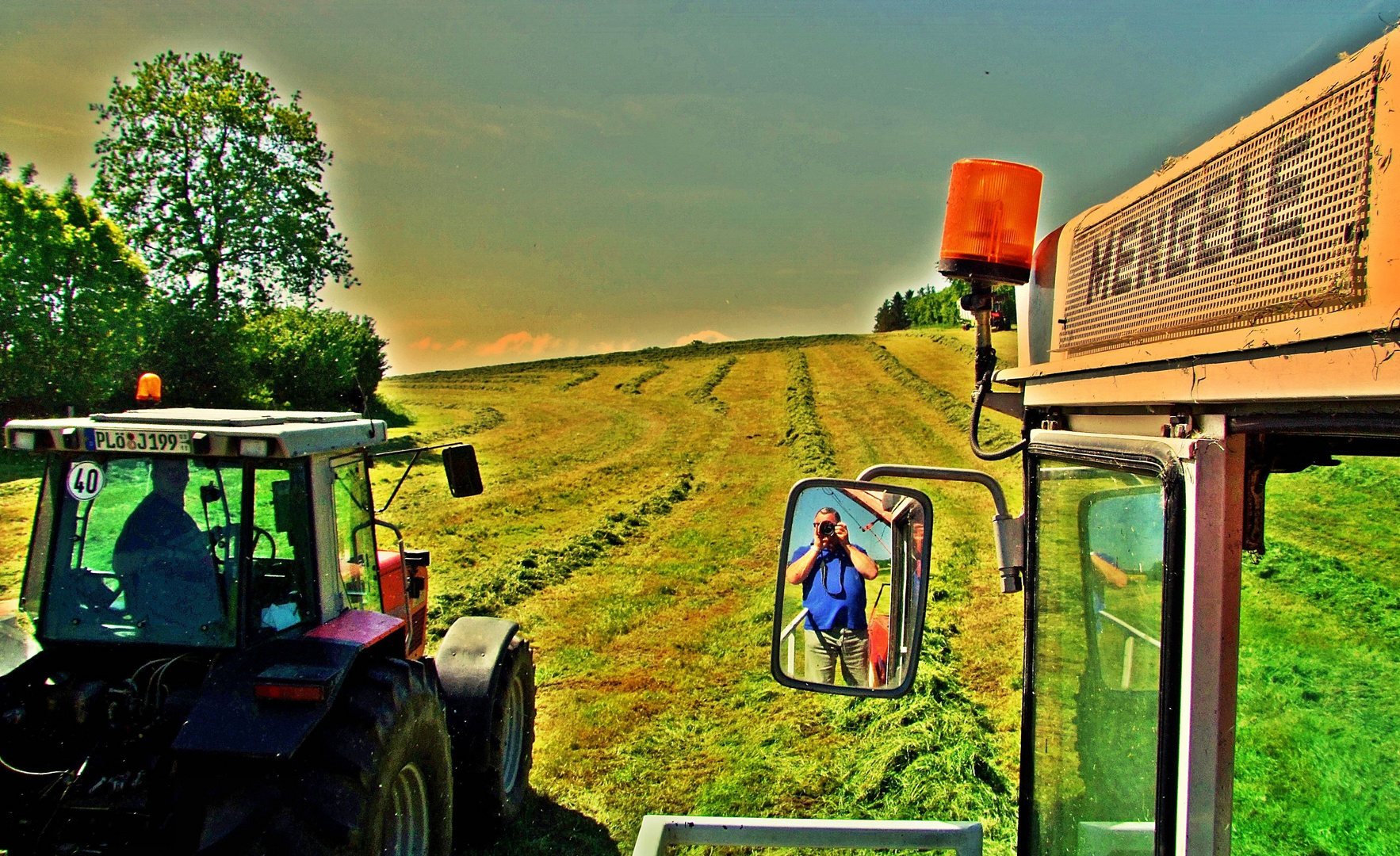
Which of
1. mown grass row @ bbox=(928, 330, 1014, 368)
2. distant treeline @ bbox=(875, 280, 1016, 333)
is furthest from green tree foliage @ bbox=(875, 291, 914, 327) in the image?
mown grass row @ bbox=(928, 330, 1014, 368)

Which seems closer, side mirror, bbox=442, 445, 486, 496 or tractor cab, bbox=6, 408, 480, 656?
tractor cab, bbox=6, 408, 480, 656

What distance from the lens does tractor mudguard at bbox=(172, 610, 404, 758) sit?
3654mm

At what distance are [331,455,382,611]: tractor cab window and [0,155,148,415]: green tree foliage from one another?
21.6 m

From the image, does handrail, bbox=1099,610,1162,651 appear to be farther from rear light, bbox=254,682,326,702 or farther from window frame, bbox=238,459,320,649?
window frame, bbox=238,459,320,649

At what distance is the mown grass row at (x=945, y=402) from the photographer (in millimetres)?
20327

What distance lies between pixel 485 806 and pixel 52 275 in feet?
77.2

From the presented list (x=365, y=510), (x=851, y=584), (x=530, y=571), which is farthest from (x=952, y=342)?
(x=851, y=584)

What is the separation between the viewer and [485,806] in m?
5.51

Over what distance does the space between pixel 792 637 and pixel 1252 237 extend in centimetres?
143

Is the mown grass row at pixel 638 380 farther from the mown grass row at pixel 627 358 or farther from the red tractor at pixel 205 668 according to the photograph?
the red tractor at pixel 205 668

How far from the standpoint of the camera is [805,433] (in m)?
25.3

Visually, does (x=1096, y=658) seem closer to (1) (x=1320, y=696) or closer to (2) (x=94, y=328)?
(1) (x=1320, y=696)

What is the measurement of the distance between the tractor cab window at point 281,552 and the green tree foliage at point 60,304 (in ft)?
72.7

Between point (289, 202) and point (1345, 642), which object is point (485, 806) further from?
point (289, 202)
